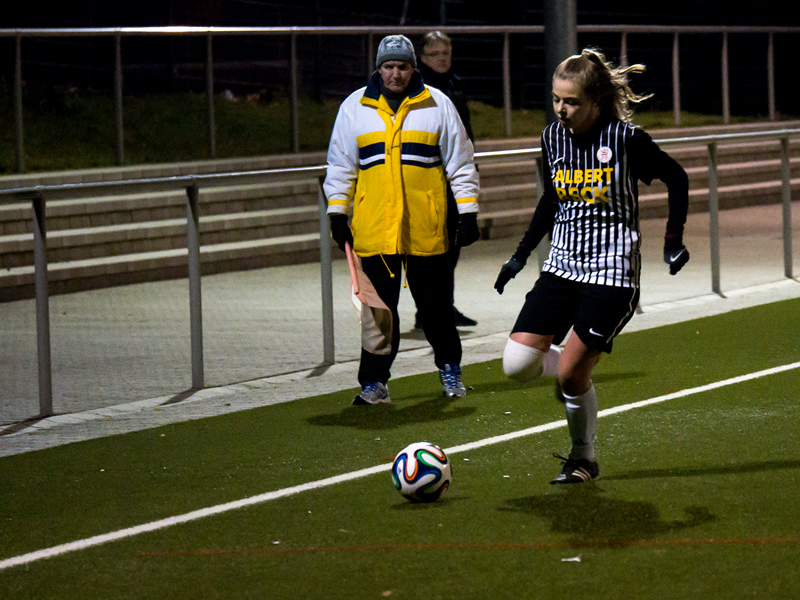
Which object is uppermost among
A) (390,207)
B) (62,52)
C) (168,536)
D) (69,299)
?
(62,52)

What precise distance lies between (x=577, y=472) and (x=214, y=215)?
8156mm

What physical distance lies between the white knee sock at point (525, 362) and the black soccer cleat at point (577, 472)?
0.39 meters

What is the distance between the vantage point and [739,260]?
1325 centimetres

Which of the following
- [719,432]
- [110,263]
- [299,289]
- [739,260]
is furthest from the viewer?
[739,260]

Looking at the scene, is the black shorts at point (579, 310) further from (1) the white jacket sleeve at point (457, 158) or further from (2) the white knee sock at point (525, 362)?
(1) the white jacket sleeve at point (457, 158)

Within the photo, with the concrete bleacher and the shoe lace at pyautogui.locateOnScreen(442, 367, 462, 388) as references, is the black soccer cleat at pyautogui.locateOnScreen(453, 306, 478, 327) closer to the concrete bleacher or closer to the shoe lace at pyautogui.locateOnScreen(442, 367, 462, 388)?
the concrete bleacher

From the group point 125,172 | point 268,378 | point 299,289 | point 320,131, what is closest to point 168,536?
point 268,378

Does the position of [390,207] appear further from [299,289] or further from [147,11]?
[147,11]

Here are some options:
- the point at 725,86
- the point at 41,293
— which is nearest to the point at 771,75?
the point at 725,86

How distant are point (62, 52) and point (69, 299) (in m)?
5.52

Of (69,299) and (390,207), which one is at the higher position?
(390,207)

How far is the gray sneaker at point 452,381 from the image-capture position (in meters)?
7.66

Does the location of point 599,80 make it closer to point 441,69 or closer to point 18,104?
point 441,69

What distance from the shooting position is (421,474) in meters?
5.48
